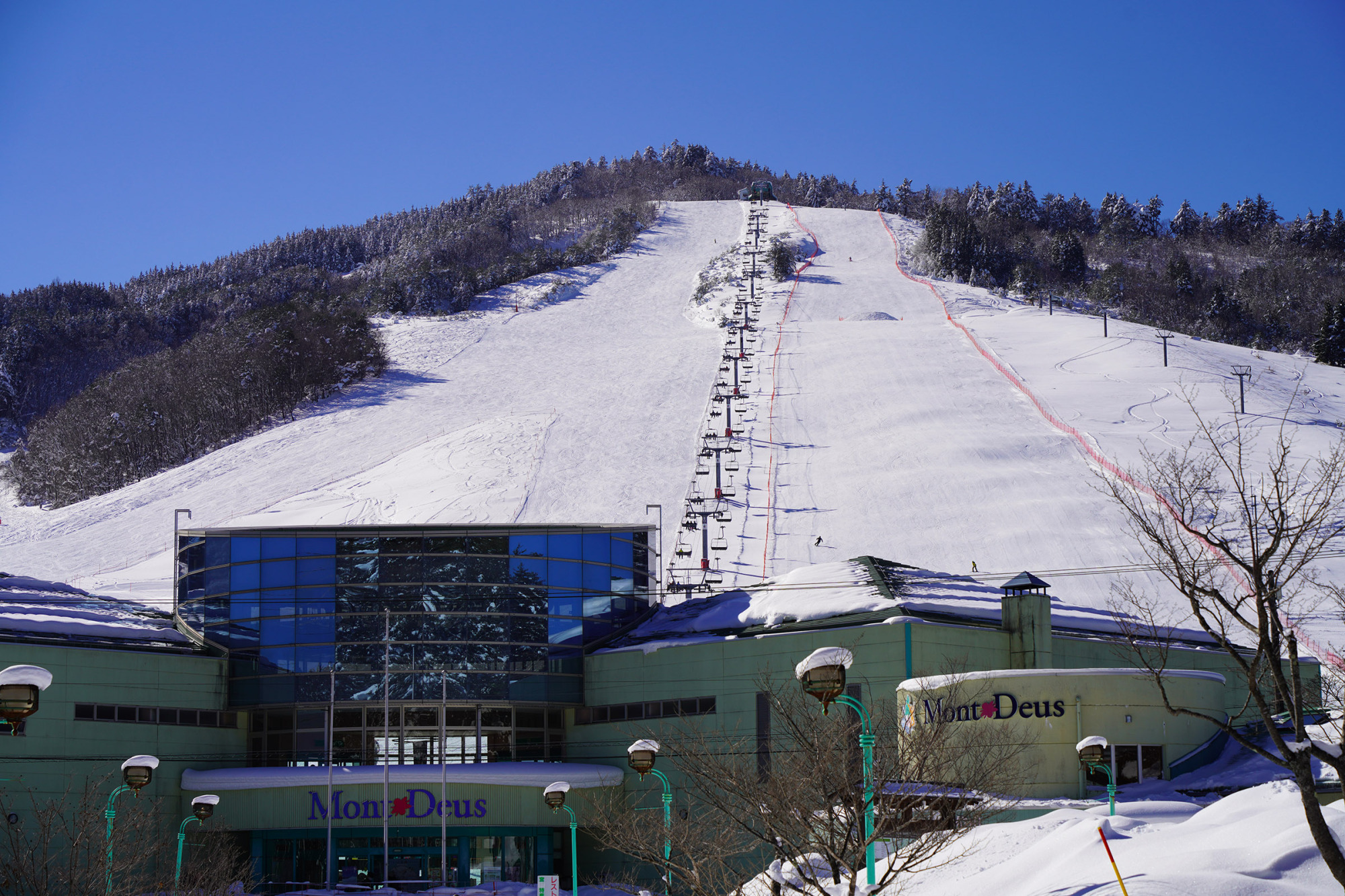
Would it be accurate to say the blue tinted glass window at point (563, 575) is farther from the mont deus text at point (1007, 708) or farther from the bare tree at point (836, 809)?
the bare tree at point (836, 809)

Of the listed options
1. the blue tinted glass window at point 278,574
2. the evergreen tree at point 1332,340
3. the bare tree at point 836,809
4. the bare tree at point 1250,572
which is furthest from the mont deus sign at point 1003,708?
the evergreen tree at point 1332,340

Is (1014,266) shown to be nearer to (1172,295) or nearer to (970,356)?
(1172,295)

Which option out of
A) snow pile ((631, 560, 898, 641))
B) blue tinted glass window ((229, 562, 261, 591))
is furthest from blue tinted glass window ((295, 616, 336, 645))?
snow pile ((631, 560, 898, 641))

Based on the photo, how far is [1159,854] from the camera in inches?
573

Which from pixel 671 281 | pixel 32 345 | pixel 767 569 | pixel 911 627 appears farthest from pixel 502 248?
pixel 911 627

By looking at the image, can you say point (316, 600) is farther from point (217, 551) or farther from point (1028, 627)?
point (1028, 627)

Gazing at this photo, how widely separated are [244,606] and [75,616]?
4.75 metres

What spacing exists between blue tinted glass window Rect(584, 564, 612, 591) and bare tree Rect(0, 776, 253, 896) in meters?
12.8

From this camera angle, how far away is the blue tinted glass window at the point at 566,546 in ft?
134

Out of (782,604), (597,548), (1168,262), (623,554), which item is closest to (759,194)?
(1168,262)

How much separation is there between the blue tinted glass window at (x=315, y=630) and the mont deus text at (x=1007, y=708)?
1931 centimetres

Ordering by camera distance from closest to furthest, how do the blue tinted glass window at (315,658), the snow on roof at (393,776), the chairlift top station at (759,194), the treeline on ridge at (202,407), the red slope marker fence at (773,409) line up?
the snow on roof at (393,776) < the blue tinted glass window at (315,658) < the red slope marker fence at (773,409) < the treeline on ridge at (202,407) < the chairlift top station at (759,194)

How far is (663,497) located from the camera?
5697 centimetres

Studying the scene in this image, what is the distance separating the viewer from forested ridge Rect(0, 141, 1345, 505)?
9319 centimetres
